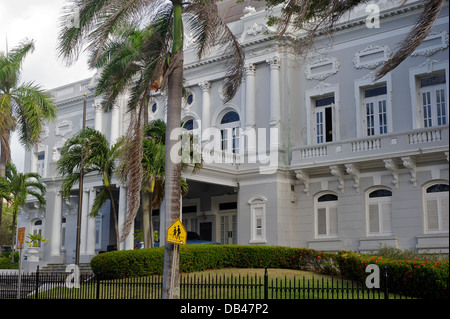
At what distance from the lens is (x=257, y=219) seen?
1107 inches

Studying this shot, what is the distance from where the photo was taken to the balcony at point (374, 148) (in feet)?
77.6

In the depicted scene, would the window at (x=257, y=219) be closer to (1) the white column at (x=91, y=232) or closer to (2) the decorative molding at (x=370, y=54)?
(2) the decorative molding at (x=370, y=54)

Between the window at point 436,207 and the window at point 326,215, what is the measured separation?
4114 mm

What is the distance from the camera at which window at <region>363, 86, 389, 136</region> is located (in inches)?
1040

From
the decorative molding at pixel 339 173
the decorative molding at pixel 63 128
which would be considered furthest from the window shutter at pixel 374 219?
the decorative molding at pixel 63 128

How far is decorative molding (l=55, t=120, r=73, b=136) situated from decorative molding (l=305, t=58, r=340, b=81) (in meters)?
17.7

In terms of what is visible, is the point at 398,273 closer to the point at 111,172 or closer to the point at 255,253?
the point at 255,253

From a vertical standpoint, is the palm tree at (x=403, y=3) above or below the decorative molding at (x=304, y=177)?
above

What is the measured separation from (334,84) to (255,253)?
930cm

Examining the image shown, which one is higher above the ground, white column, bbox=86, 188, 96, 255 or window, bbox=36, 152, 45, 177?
window, bbox=36, 152, 45, 177

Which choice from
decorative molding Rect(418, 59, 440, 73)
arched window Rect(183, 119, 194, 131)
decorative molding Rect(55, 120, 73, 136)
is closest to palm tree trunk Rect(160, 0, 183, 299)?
decorative molding Rect(418, 59, 440, 73)

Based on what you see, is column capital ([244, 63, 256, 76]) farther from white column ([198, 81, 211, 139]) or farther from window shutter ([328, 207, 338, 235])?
window shutter ([328, 207, 338, 235])

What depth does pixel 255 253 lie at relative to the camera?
2298cm
